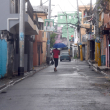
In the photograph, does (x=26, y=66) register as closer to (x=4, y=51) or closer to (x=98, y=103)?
(x=4, y=51)

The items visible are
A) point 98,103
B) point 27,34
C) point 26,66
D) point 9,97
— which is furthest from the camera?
point 27,34

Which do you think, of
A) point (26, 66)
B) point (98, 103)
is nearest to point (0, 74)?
point (26, 66)

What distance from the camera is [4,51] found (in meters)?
14.1

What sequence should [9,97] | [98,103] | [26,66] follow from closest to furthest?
[98,103] < [9,97] < [26,66]

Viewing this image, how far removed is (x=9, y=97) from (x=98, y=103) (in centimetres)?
301

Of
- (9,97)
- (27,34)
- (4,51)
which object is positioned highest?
(27,34)

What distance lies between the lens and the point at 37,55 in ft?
94.7

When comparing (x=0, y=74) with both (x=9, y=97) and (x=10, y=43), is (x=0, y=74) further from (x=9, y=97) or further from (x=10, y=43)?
(x=9, y=97)

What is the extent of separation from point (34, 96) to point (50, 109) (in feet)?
6.67

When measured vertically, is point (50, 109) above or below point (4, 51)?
below

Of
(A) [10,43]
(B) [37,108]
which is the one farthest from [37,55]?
(B) [37,108]

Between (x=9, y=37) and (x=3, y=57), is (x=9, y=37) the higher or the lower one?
the higher one

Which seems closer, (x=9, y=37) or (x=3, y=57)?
(x=3, y=57)

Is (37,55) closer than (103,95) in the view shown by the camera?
No
